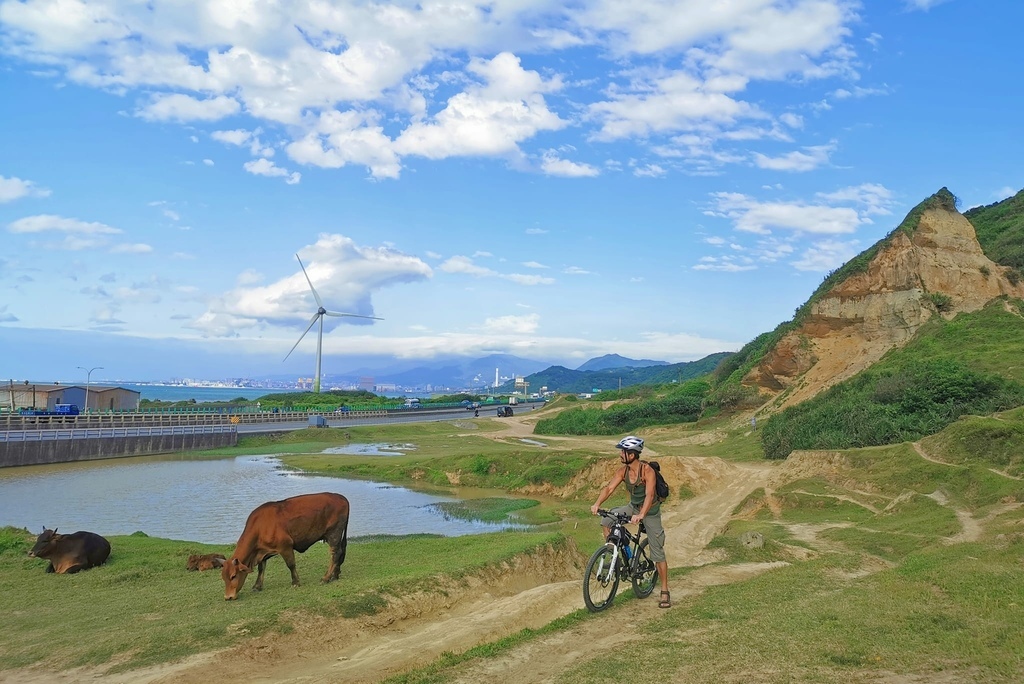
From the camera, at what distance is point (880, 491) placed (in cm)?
2327

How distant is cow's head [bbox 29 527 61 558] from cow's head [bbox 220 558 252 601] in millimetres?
7014

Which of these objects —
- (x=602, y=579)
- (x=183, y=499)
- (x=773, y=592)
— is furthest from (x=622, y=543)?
(x=183, y=499)

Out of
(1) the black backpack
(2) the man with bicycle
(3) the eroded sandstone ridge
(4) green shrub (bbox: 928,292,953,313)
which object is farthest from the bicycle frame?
(4) green shrub (bbox: 928,292,953,313)

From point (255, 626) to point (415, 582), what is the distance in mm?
3309

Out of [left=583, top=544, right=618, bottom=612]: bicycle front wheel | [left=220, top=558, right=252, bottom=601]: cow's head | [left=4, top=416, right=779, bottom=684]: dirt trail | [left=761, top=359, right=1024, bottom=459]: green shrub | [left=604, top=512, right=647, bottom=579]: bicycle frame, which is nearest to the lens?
[left=4, top=416, right=779, bottom=684]: dirt trail

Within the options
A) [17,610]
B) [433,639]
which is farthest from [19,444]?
[433,639]

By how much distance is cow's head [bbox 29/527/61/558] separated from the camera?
52.2 ft

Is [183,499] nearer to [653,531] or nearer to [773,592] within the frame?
[653,531]

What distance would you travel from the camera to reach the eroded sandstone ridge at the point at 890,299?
4906 cm

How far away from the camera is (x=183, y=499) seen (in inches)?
1368

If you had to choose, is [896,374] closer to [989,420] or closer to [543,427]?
[989,420]

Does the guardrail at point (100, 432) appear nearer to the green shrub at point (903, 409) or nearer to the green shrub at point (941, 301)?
the green shrub at point (903, 409)

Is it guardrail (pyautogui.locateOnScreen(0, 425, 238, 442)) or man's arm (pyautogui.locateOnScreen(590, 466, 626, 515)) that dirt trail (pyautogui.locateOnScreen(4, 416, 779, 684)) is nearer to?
man's arm (pyautogui.locateOnScreen(590, 466, 626, 515))

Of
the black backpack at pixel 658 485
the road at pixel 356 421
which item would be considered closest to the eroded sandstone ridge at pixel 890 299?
the black backpack at pixel 658 485
